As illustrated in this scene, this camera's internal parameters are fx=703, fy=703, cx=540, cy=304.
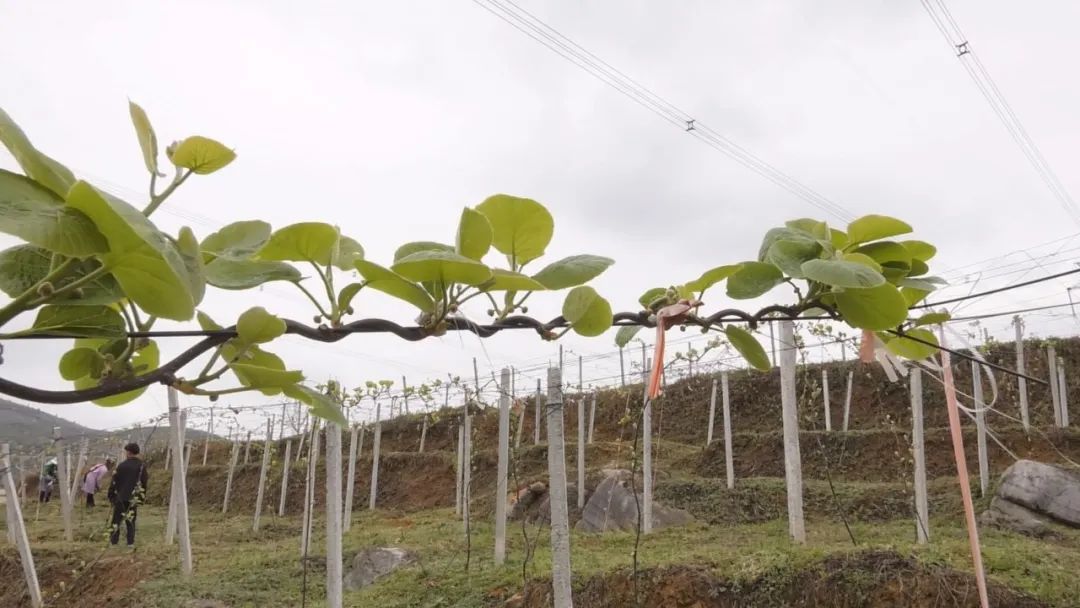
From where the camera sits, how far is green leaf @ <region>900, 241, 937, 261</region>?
24.2 inches

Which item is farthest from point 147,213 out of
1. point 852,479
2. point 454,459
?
point 454,459

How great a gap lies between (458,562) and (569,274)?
5.64 metres

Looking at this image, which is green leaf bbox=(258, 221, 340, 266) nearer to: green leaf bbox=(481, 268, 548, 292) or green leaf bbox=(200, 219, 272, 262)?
green leaf bbox=(200, 219, 272, 262)

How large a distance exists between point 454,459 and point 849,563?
9468 mm

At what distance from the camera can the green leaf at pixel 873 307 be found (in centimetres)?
54

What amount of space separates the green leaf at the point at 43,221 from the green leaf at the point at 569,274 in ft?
0.85

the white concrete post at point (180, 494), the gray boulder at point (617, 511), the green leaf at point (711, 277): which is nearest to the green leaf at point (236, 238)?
the green leaf at point (711, 277)

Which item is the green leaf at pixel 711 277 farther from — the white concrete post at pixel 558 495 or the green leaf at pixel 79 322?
the white concrete post at pixel 558 495

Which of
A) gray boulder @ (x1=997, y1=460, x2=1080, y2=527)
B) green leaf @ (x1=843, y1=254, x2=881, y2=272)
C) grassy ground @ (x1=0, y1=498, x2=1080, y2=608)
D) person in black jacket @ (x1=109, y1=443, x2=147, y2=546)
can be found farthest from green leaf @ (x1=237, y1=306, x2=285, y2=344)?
person in black jacket @ (x1=109, y1=443, x2=147, y2=546)

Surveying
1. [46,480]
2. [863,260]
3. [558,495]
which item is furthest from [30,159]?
[46,480]

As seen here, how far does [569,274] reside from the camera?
0.48m

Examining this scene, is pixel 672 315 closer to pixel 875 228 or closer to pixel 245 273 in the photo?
pixel 875 228

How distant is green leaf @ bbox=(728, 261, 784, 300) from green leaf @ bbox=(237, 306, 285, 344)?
14.0 inches

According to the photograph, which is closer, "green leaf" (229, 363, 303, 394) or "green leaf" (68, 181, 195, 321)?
"green leaf" (68, 181, 195, 321)
